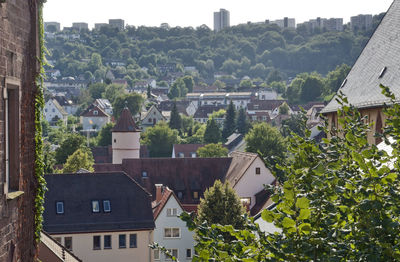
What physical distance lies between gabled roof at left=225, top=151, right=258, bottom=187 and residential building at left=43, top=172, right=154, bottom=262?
14606mm

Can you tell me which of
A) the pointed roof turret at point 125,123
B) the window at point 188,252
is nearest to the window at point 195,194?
the pointed roof turret at point 125,123

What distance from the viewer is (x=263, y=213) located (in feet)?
21.6

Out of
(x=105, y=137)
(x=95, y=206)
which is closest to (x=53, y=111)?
(x=105, y=137)

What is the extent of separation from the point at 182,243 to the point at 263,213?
41041mm

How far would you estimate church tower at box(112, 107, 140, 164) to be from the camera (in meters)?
66.8

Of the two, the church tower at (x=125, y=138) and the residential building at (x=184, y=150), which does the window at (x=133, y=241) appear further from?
the residential building at (x=184, y=150)

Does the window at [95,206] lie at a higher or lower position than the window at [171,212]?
higher

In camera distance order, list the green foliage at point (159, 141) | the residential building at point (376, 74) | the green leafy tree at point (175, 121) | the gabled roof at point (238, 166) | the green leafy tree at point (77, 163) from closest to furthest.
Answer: the residential building at point (376, 74) → the gabled roof at point (238, 166) → the green leafy tree at point (77, 163) → the green foliage at point (159, 141) → the green leafy tree at point (175, 121)

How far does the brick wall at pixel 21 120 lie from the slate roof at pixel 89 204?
99.9 feet

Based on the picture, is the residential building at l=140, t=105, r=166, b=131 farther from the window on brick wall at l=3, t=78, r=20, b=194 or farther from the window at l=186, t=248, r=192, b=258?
the window on brick wall at l=3, t=78, r=20, b=194

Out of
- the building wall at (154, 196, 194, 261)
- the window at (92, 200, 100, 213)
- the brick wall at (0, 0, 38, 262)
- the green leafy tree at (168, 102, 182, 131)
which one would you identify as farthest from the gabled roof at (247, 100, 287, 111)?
the brick wall at (0, 0, 38, 262)

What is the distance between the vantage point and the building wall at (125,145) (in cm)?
6731

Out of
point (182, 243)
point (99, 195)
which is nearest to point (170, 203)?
point (182, 243)

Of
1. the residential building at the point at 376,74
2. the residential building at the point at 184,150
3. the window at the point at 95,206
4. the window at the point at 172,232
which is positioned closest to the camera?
the residential building at the point at 376,74
